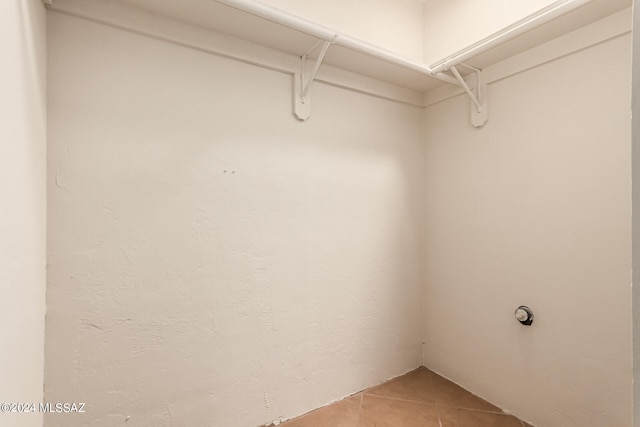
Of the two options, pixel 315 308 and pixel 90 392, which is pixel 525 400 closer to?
pixel 315 308

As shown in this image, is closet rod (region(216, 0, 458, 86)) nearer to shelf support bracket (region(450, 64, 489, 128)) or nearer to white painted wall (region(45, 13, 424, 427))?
shelf support bracket (region(450, 64, 489, 128))

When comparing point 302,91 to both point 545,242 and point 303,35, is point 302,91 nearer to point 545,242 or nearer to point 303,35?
point 303,35

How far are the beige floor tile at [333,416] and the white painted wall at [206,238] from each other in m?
0.07

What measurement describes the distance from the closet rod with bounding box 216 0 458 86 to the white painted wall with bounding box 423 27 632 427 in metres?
0.50

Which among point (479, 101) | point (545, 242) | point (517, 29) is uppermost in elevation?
point (517, 29)

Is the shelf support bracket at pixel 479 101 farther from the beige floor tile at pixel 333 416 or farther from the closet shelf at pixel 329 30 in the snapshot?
the beige floor tile at pixel 333 416

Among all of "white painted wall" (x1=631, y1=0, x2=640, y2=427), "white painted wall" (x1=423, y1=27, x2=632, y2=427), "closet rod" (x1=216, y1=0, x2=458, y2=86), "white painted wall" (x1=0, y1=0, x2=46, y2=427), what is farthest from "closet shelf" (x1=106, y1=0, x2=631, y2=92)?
"white painted wall" (x1=631, y1=0, x2=640, y2=427)

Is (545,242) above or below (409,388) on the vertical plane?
above

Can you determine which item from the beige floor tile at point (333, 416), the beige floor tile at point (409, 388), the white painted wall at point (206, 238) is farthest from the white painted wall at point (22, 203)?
the beige floor tile at point (409, 388)

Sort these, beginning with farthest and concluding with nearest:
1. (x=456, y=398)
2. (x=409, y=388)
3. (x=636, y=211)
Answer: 1. (x=409, y=388)
2. (x=456, y=398)
3. (x=636, y=211)

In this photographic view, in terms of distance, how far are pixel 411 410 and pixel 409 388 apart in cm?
21

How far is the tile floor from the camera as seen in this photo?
148cm

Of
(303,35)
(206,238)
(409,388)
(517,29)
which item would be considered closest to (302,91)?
(303,35)

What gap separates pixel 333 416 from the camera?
5.05 feet
